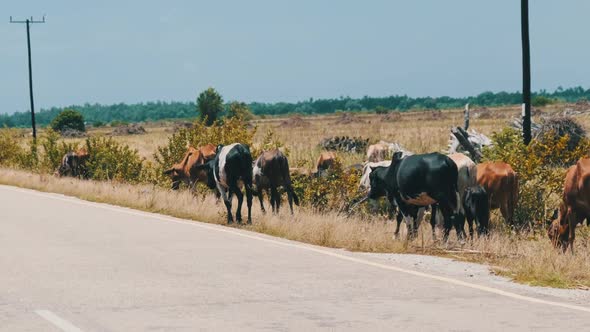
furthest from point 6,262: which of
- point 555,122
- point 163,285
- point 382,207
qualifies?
point 555,122

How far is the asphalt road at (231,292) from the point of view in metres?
9.23

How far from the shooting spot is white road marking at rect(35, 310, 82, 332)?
900 centimetres

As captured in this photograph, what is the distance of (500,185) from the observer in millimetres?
18547

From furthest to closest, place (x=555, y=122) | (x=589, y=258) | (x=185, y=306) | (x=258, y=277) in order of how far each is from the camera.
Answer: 1. (x=555, y=122)
2. (x=589, y=258)
3. (x=258, y=277)
4. (x=185, y=306)

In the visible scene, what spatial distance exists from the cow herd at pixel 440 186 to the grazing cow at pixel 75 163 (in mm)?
15636

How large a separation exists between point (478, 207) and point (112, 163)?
792 inches

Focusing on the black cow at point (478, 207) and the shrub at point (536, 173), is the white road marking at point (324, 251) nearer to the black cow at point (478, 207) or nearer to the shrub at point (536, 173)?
the black cow at point (478, 207)

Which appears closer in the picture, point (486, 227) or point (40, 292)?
point (40, 292)

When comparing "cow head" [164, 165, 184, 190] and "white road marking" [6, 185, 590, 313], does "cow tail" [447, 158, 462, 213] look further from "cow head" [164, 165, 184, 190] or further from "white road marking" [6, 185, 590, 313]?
"cow head" [164, 165, 184, 190]

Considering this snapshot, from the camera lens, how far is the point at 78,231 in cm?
1828

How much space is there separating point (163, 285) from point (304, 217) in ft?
23.6

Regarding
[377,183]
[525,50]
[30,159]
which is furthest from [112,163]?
[377,183]

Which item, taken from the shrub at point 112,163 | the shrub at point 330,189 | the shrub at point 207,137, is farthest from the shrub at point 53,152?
the shrub at point 330,189

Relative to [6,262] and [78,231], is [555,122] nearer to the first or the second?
[78,231]
